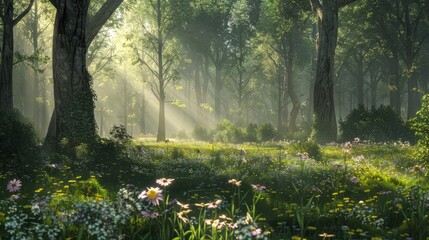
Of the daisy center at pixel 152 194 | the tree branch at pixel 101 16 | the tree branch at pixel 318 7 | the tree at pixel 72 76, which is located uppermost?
the tree branch at pixel 318 7

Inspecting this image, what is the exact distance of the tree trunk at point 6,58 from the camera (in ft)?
57.5

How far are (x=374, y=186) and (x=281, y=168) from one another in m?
2.98

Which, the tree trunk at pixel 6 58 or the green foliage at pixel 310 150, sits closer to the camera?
the green foliage at pixel 310 150

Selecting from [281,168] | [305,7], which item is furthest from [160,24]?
[281,168]

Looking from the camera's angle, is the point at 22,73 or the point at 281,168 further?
the point at 22,73

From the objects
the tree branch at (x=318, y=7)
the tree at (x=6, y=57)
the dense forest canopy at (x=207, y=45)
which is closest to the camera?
the dense forest canopy at (x=207, y=45)

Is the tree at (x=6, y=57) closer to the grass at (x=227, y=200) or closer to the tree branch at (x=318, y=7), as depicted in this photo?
the grass at (x=227, y=200)

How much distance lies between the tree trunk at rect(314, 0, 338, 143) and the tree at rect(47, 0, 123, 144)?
40.9 ft

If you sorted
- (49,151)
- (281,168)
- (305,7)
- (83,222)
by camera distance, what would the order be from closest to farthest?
(83,222), (281,168), (49,151), (305,7)

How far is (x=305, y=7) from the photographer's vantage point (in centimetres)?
2767

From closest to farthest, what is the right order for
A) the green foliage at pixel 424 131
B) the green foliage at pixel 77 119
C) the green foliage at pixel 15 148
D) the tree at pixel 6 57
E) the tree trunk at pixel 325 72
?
the green foliage at pixel 15 148, the green foliage at pixel 424 131, the green foliage at pixel 77 119, the tree at pixel 6 57, the tree trunk at pixel 325 72

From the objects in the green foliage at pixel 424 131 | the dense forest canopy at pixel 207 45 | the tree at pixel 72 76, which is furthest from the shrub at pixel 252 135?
the green foliage at pixel 424 131

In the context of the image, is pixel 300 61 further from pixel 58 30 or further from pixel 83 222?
pixel 83 222

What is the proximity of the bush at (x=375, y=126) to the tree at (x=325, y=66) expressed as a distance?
1327mm
